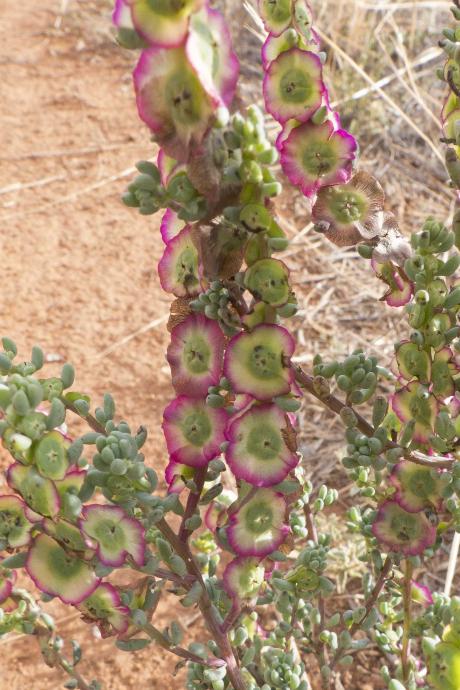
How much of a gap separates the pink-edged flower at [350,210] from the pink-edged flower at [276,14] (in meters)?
0.14

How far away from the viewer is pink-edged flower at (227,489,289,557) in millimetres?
735

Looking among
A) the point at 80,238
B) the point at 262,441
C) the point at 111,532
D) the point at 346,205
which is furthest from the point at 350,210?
the point at 80,238

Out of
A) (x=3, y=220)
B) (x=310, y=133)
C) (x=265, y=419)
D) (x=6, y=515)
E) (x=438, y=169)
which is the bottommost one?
(x=3, y=220)

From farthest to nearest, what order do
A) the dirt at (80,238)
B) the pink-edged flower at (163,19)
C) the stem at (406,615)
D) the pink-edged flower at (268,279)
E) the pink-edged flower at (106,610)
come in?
the dirt at (80,238) < the stem at (406,615) < the pink-edged flower at (106,610) < the pink-edged flower at (268,279) < the pink-edged flower at (163,19)

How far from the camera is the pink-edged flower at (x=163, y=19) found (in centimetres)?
53

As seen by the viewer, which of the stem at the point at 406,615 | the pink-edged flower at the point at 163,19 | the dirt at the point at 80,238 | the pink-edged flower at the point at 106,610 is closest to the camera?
the pink-edged flower at the point at 163,19

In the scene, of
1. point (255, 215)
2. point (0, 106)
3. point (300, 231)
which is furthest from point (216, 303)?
point (0, 106)

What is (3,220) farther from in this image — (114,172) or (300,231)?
(300,231)

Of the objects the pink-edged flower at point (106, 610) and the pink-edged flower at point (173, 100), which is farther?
the pink-edged flower at point (106, 610)

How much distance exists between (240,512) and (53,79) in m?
2.65

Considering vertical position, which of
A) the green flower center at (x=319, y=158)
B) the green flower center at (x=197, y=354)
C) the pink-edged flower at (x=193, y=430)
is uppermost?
the green flower center at (x=319, y=158)

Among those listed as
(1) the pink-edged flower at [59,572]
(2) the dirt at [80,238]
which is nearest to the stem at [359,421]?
(1) the pink-edged flower at [59,572]

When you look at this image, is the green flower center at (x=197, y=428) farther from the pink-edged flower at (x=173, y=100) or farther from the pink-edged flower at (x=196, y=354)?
the pink-edged flower at (x=173, y=100)

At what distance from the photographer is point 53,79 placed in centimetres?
308
